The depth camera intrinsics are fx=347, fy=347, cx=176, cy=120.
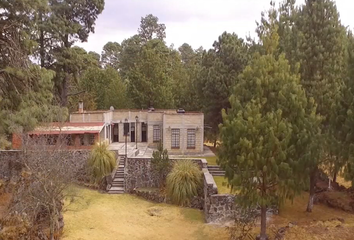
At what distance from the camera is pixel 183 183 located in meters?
19.5

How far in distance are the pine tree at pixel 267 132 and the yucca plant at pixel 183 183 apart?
6.19m

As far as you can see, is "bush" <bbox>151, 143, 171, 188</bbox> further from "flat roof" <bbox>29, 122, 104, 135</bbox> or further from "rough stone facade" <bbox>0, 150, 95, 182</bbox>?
"flat roof" <bbox>29, 122, 104, 135</bbox>

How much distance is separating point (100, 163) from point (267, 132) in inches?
515

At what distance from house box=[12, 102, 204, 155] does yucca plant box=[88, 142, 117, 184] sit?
2423mm

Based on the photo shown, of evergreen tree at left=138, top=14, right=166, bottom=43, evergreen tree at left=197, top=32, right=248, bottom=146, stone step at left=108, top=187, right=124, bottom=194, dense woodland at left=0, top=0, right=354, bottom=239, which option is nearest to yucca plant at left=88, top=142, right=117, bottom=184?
stone step at left=108, top=187, right=124, bottom=194

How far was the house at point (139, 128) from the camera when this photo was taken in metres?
25.2

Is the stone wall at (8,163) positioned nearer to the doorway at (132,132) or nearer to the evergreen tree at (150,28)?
the doorway at (132,132)

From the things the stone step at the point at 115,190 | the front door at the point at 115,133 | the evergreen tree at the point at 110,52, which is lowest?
the stone step at the point at 115,190

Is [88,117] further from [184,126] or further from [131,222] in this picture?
[131,222]

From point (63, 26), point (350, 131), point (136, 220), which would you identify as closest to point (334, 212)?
point (350, 131)

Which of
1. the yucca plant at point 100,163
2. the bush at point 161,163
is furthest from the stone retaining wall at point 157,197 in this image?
the yucca plant at point 100,163

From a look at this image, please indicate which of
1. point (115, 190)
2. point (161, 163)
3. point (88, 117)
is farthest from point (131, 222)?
point (88, 117)

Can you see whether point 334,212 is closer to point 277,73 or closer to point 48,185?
point 277,73

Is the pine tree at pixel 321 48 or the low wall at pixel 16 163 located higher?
the pine tree at pixel 321 48
